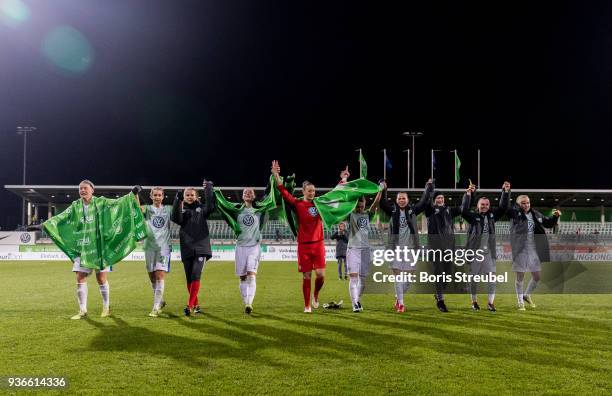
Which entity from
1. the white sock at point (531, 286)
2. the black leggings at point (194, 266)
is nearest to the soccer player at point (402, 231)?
the white sock at point (531, 286)

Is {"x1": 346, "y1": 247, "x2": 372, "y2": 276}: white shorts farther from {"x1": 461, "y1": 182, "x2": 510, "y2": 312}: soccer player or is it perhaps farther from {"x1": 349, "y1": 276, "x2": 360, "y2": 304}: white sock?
{"x1": 461, "y1": 182, "x2": 510, "y2": 312}: soccer player

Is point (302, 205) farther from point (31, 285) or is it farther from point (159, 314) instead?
point (31, 285)

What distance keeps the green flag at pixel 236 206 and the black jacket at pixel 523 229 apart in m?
5.46

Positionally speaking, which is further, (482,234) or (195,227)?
(482,234)

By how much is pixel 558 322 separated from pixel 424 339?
11.0ft

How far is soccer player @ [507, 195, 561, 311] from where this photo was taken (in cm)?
1088

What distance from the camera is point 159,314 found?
9484 mm

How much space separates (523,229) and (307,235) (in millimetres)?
5044

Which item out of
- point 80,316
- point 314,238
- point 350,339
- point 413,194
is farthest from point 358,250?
point 413,194

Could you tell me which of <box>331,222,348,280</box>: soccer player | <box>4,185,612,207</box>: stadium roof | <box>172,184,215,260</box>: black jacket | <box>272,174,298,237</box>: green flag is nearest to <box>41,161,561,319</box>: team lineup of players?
<box>172,184,215,260</box>: black jacket

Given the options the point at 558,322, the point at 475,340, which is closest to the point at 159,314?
the point at 475,340

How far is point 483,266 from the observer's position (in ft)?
35.1

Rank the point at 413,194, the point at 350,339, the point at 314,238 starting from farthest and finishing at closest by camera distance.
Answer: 1. the point at 413,194
2. the point at 314,238
3. the point at 350,339

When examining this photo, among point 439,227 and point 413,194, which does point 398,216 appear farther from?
point 413,194
